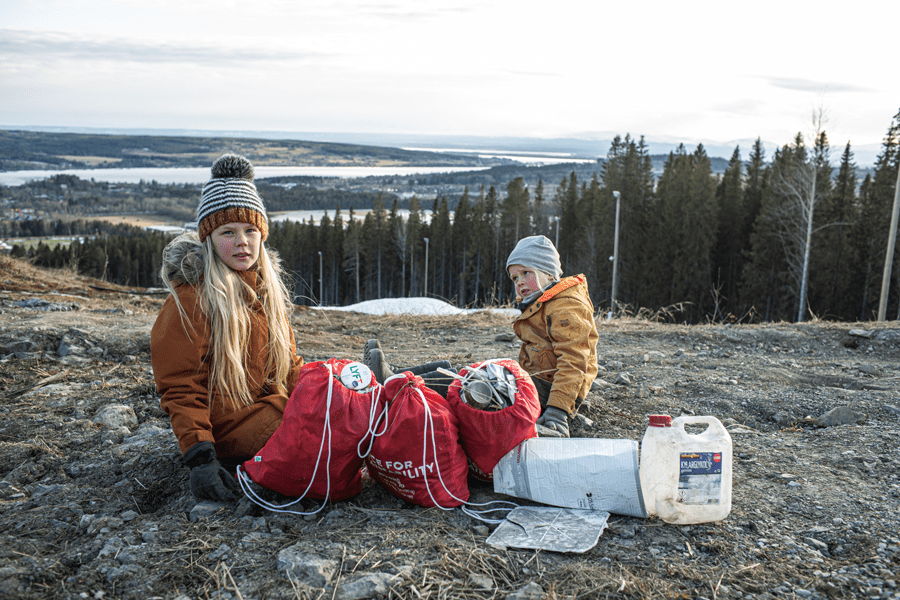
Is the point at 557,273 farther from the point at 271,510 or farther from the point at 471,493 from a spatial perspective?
the point at 271,510

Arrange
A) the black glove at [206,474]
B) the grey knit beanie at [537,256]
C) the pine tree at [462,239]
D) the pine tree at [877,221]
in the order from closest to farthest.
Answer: the black glove at [206,474] < the grey knit beanie at [537,256] < the pine tree at [877,221] < the pine tree at [462,239]

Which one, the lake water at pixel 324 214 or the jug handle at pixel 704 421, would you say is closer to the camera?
the jug handle at pixel 704 421

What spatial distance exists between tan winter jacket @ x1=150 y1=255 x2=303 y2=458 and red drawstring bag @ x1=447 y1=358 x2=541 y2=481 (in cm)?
103

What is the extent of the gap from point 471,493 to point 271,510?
3.33 feet

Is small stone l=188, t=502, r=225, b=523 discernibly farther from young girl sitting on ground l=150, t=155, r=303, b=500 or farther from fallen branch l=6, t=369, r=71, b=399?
fallen branch l=6, t=369, r=71, b=399

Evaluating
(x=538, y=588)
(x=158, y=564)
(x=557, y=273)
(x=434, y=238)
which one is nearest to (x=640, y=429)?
(x=557, y=273)

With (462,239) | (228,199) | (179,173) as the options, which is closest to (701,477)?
(228,199)

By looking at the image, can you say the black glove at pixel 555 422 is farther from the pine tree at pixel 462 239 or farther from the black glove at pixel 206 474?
the pine tree at pixel 462 239

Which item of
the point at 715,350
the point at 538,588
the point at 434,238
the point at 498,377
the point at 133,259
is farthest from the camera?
the point at 133,259

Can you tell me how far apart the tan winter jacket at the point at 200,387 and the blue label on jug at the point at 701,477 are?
2079mm

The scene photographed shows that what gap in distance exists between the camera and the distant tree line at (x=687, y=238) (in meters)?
29.5

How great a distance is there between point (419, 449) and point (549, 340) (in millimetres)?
1385

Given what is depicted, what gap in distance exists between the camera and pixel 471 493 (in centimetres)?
291

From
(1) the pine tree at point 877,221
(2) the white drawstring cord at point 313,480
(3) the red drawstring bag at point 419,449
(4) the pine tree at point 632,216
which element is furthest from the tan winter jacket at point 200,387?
(4) the pine tree at point 632,216
